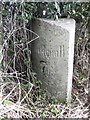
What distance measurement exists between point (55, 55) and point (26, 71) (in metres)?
0.40

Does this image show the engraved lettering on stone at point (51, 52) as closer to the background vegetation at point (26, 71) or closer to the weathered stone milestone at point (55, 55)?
the weathered stone milestone at point (55, 55)

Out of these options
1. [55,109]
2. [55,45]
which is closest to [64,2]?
[55,45]

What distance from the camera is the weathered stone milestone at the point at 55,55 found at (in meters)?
2.89

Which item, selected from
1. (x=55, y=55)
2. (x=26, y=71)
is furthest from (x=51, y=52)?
(x=26, y=71)

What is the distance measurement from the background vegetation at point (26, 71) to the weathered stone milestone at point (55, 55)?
6 centimetres

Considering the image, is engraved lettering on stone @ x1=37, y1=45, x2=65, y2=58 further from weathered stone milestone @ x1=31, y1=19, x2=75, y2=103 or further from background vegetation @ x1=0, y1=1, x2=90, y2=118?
background vegetation @ x1=0, y1=1, x2=90, y2=118

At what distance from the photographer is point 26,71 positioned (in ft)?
10.6

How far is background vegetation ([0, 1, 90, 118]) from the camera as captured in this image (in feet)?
9.55

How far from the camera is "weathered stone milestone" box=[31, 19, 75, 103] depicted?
9.50 feet

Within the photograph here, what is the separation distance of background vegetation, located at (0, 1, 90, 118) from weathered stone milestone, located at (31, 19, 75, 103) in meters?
0.06

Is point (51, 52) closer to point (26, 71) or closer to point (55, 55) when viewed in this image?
point (55, 55)

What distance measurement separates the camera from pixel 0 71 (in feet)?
10.2

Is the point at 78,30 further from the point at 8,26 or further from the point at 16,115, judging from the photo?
the point at 16,115

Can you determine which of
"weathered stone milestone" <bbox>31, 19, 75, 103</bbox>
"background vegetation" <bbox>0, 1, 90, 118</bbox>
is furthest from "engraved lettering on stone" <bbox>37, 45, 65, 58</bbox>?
"background vegetation" <bbox>0, 1, 90, 118</bbox>
